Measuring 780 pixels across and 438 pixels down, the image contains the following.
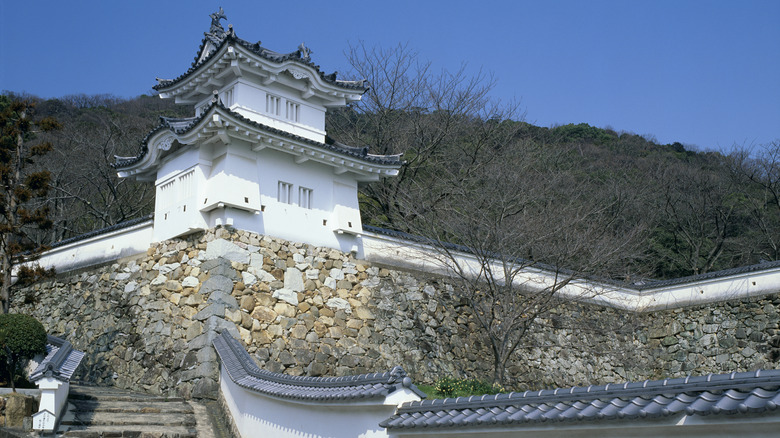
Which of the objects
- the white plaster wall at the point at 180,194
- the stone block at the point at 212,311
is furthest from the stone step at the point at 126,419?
the white plaster wall at the point at 180,194

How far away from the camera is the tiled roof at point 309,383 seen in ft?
20.2

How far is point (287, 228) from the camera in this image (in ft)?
44.7

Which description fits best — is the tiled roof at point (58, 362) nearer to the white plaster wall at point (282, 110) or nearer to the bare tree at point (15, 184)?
the bare tree at point (15, 184)

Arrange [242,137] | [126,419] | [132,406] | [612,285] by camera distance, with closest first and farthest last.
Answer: [126,419], [132,406], [242,137], [612,285]

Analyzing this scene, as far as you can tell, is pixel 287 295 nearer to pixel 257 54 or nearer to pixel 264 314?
pixel 264 314

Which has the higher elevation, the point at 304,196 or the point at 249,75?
the point at 249,75

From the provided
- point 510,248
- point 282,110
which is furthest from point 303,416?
point 282,110

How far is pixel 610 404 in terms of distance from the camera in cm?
459

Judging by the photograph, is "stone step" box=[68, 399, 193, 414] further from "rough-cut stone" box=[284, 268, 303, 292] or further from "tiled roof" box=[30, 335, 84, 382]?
"rough-cut stone" box=[284, 268, 303, 292]

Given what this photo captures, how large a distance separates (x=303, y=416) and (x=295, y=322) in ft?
17.8

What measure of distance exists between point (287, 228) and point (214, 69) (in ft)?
11.5

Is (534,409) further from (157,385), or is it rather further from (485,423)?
(157,385)

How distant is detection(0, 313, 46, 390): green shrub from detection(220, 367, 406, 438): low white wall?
2.72 m

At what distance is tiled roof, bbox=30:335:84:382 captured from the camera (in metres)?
8.34
